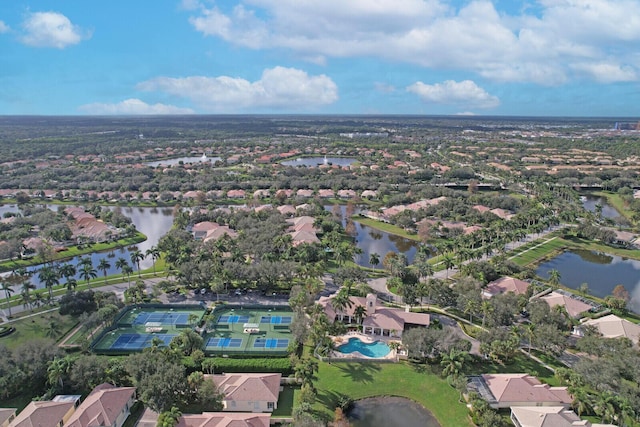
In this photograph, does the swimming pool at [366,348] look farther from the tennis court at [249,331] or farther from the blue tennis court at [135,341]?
the blue tennis court at [135,341]

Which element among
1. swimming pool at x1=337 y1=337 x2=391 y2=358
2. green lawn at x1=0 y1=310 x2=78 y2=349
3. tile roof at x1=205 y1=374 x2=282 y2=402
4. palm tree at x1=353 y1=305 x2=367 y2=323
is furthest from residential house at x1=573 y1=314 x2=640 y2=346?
green lawn at x1=0 y1=310 x2=78 y2=349

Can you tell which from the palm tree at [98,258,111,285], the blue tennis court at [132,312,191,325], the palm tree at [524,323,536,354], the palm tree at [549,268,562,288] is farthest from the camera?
the palm tree at [98,258,111,285]

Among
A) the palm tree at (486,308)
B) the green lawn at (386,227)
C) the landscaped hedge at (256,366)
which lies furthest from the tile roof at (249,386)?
the green lawn at (386,227)

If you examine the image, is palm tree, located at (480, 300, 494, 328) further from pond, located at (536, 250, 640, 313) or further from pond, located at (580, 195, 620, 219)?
pond, located at (580, 195, 620, 219)

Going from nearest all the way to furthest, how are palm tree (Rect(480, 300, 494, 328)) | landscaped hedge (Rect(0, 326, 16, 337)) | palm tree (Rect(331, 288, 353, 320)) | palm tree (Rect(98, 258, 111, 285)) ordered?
landscaped hedge (Rect(0, 326, 16, 337)) < palm tree (Rect(480, 300, 494, 328)) < palm tree (Rect(331, 288, 353, 320)) < palm tree (Rect(98, 258, 111, 285))

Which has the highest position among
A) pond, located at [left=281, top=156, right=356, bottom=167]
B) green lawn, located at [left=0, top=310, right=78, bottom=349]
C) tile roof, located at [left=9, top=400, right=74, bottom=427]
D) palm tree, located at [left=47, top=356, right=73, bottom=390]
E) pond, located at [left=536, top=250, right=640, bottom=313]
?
pond, located at [left=281, top=156, right=356, bottom=167]

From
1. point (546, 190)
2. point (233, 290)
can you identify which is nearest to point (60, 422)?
point (233, 290)
